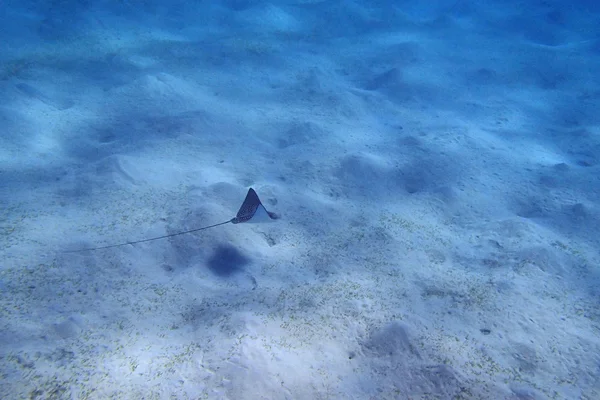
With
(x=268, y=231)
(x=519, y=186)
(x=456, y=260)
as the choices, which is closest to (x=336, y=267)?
(x=268, y=231)

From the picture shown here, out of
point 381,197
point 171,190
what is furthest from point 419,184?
point 171,190

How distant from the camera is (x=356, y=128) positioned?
834 centimetres

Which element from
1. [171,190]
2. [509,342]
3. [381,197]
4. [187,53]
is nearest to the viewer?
[509,342]

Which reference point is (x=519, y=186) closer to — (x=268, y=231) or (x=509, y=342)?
(x=509, y=342)

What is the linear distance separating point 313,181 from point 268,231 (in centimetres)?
159

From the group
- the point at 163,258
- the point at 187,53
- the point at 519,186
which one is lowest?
the point at 163,258

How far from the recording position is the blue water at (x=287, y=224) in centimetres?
354

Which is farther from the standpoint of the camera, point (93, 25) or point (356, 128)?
point (93, 25)

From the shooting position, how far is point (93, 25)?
1189 cm

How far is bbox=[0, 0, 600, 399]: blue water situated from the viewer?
11.6ft

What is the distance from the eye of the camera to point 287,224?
18.0 ft

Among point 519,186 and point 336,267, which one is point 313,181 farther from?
point 519,186

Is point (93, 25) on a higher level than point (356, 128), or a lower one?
higher

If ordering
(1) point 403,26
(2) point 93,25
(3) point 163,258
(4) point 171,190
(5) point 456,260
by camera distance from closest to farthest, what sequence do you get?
(3) point 163,258, (5) point 456,260, (4) point 171,190, (2) point 93,25, (1) point 403,26
